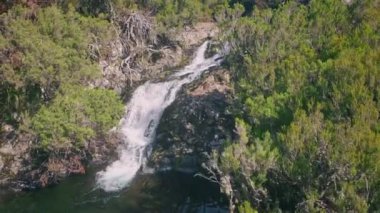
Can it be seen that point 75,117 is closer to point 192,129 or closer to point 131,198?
point 131,198

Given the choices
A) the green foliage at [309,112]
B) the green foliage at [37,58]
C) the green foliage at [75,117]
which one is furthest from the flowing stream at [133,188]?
the green foliage at [309,112]

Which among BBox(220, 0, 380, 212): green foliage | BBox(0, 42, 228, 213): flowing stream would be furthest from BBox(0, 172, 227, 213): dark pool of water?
BBox(220, 0, 380, 212): green foliage

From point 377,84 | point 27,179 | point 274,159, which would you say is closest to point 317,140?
point 274,159

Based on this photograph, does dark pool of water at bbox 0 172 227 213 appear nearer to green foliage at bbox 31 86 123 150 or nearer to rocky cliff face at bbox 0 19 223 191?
rocky cliff face at bbox 0 19 223 191

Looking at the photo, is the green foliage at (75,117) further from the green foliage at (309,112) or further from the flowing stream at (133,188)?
the green foliage at (309,112)

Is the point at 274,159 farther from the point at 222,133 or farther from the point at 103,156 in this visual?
the point at 103,156
